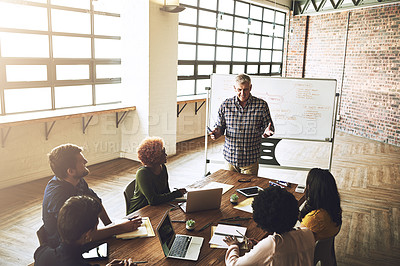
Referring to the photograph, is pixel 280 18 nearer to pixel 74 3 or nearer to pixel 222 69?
pixel 222 69

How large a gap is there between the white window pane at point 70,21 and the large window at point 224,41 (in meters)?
2.27

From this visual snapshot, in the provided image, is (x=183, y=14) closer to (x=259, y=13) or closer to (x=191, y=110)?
(x=191, y=110)

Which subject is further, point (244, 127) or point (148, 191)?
point (244, 127)

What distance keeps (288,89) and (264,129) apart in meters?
1.39

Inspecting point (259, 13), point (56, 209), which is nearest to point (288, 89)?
point (56, 209)

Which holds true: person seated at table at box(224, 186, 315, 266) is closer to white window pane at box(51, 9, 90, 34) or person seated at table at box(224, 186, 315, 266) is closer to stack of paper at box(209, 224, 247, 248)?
stack of paper at box(209, 224, 247, 248)

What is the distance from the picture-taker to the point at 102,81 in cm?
593

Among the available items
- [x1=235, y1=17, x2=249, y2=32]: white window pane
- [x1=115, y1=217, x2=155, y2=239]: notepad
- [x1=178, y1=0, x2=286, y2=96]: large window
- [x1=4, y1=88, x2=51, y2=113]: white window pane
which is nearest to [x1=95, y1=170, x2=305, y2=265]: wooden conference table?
[x1=115, y1=217, x2=155, y2=239]: notepad

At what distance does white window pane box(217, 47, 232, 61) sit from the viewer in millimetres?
8555

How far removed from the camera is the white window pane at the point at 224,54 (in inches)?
337

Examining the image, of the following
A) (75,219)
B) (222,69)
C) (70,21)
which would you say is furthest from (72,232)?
(222,69)

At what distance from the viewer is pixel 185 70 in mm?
7613

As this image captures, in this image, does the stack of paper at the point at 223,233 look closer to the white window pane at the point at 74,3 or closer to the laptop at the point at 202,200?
the laptop at the point at 202,200

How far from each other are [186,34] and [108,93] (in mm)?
2332
